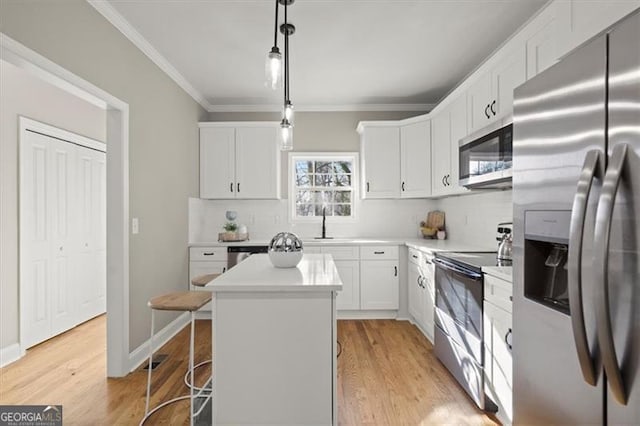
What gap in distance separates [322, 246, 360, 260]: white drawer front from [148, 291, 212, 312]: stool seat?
1881 mm

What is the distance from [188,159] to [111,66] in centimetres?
147

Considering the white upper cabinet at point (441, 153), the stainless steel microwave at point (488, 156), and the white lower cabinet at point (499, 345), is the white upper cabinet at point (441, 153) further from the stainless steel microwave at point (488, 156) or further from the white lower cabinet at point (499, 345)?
the white lower cabinet at point (499, 345)

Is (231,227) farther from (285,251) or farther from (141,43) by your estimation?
(285,251)

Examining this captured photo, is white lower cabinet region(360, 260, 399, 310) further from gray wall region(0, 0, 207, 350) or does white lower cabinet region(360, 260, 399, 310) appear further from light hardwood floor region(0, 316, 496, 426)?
gray wall region(0, 0, 207, 350)

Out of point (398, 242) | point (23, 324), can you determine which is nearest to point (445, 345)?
point (398, 242)

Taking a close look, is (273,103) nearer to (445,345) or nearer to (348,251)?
(348,251)

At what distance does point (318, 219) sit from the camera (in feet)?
14.4

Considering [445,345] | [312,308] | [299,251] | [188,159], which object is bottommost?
[445,345]

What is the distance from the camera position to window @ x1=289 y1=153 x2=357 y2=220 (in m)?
4.43

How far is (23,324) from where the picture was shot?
2.88m

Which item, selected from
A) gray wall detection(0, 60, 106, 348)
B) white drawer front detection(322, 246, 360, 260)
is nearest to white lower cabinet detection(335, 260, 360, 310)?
white drawer front detection(322, 246, 360, 260)

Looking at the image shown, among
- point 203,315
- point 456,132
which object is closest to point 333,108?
point 456,132

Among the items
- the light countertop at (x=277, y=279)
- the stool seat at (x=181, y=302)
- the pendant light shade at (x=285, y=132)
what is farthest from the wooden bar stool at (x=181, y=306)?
the pendant light shade at (x=285, y=132)

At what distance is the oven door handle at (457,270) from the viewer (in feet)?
6.73
